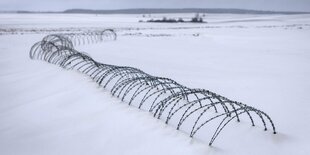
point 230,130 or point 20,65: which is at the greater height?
point 230,130

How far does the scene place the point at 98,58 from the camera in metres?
20.5

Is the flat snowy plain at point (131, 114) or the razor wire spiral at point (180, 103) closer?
the flat snowy plain at point (131, 114)

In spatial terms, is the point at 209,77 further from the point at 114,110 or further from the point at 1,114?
the point at 1,114

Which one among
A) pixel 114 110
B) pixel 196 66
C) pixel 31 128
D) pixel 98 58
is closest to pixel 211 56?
pixel 196 66

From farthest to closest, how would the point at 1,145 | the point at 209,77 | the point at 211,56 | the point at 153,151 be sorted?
the point at 211,56 → the point at 209,77 → the point at 1,145 → the point at 153,151

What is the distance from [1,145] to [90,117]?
231cm

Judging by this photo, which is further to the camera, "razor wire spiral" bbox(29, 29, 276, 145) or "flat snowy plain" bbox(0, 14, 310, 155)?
"razor wire spiral" bbox(29, 29, 276, 145)

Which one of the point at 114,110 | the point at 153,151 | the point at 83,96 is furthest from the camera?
the point at 83,96

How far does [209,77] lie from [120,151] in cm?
836

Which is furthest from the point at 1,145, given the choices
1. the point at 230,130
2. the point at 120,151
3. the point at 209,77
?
the point at 209,77

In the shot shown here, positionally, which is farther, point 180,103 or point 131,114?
point 180,103

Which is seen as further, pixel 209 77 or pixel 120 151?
pixel 209 77

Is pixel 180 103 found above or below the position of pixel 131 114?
below

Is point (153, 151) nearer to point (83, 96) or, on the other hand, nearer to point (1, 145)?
point (1, 145)
